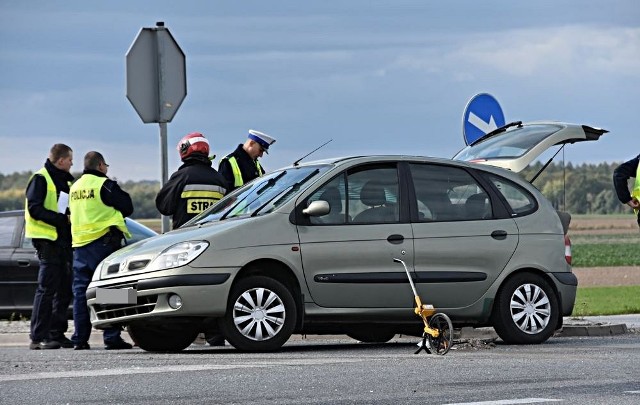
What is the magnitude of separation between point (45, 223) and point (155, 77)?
82.3 inches

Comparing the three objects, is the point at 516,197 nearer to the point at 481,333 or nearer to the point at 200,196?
the point at 481,333

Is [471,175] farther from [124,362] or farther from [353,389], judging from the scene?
[353,389]

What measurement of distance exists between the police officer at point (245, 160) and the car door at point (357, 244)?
7.99 feet

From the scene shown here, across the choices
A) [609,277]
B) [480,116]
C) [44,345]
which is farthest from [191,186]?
[609,277]

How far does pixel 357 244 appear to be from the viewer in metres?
12.6

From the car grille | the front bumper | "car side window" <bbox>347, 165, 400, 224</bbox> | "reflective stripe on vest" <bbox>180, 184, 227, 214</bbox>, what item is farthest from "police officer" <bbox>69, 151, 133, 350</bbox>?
"car side window" <bbox>347, 165, 400, 224</bbox>

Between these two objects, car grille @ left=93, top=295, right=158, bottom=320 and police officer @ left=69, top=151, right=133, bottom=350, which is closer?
car grille @ left=93, top=295, right=158, bottom=320

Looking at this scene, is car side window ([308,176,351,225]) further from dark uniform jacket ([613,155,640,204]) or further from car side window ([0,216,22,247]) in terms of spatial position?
car side window ([0,216,22,247])

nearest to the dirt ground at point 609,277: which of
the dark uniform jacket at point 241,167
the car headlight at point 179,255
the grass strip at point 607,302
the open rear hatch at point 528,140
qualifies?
the grass strip at point 607,302

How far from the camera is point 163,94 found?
15.4 m

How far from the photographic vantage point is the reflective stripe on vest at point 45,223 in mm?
14203

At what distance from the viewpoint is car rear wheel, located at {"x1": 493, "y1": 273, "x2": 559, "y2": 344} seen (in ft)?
42.9

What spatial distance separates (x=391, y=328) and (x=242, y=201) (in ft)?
5.66

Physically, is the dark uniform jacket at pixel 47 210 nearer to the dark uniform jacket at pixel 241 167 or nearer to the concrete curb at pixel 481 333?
the concrete curb at pixel 481 333
